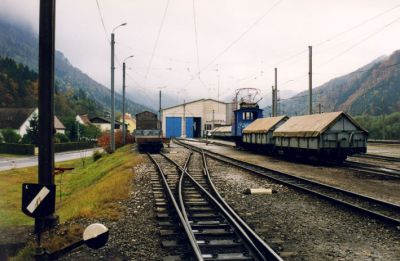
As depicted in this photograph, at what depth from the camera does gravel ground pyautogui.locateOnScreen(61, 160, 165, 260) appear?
18.5 feet

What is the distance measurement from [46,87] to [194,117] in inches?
2768

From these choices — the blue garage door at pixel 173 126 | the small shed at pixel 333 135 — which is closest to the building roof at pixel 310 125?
the small shed at pixel 333 135

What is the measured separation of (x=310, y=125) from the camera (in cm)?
1891

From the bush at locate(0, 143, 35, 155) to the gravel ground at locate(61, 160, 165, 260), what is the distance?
5111cm

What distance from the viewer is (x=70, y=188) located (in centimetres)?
2416

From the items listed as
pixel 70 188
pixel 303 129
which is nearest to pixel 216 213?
pixel 303 129

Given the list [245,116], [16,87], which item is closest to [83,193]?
[245,116]

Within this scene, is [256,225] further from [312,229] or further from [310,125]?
[310,125]

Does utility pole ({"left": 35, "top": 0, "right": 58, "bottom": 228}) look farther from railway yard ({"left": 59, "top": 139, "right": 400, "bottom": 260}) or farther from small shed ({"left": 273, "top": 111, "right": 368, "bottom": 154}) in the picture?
small shed ({"left": 273, "top": 111, "right": 368, "bottom": 154})

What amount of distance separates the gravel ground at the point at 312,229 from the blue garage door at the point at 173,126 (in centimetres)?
6446

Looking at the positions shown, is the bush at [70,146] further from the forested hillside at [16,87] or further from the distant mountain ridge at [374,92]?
the distant mountain ridge at [374,92]

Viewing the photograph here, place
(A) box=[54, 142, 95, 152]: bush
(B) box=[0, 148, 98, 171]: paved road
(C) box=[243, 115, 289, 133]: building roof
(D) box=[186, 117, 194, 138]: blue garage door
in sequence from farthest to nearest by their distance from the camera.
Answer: (D) box=[186, 117, 194, 138]: blue garage door
(A) box=[54, 142, 95, 152]: bush
(B) box=[0, 148, 98, 171]: paved road
(C) box=[243, 115, 289, 133]: building roof

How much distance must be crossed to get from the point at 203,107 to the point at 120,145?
39283 millimetres

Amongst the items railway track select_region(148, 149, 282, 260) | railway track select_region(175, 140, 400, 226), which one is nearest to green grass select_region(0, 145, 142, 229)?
railway track select_region(148, 149, 282, 260)
